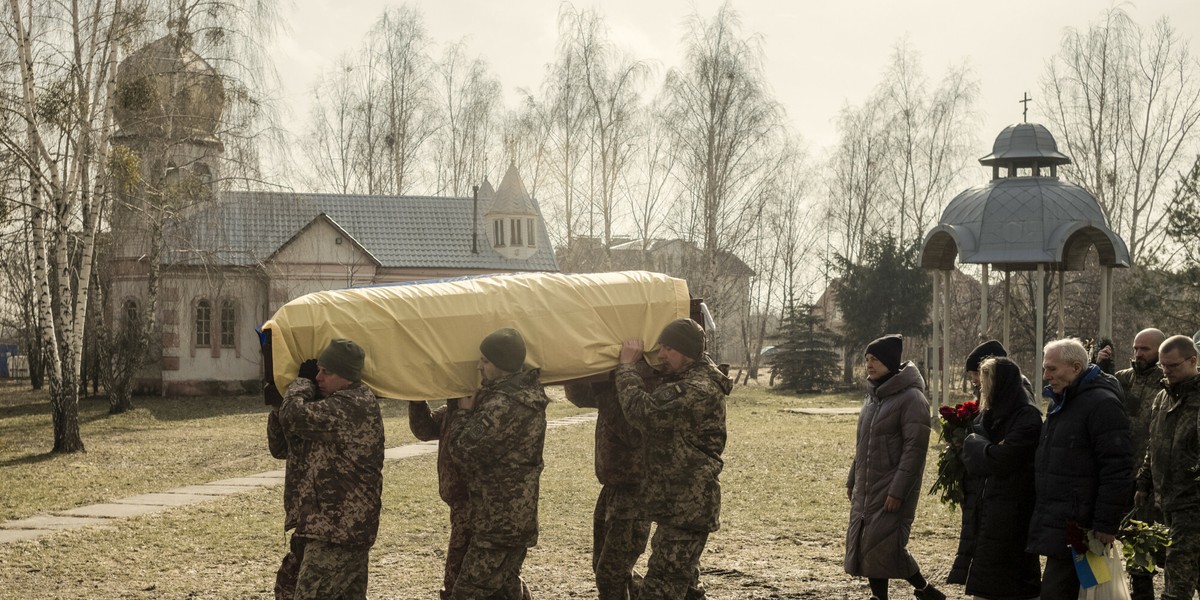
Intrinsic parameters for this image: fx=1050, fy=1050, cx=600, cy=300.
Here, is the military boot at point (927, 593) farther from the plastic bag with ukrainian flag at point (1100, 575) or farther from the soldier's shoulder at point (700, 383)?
the soldier's shoulder at point (700, 383)

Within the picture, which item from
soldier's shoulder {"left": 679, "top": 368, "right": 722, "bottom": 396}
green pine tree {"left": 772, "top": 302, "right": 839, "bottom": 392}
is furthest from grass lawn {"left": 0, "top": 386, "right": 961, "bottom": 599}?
green pine tree {"left": 772, "top": 302, "right": 839, "bottom": 392}

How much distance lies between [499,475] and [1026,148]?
18931 millimetres

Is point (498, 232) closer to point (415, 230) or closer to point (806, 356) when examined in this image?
point (415, 230)

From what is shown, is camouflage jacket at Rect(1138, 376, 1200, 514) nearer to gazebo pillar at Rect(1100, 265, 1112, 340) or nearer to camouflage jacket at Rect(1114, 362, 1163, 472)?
camouflage jacket at Rect(1114, 362, 1163, 472)

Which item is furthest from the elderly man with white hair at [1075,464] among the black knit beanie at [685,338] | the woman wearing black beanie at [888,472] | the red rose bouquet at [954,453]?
the black knit beanie at [685,338]

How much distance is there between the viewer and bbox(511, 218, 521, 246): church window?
123 ft

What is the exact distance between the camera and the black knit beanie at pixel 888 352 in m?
7.17

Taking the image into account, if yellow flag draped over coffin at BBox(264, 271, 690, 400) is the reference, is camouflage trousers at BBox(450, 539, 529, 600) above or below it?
below

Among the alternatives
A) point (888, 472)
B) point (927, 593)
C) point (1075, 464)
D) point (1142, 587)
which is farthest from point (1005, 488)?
point (1142, 587)

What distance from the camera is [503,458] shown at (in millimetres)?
6082

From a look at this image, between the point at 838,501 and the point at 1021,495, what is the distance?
6188 millimetres

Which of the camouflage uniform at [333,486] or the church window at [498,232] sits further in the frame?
the church window at [498,232]

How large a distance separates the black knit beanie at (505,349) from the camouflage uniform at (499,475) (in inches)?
3.9

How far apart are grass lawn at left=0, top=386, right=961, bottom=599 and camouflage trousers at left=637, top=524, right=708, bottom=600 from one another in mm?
1586
